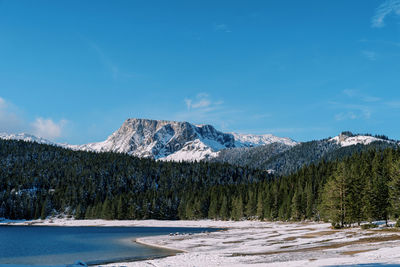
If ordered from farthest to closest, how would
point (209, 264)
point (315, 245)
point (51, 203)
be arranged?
1. point (51, 203)
2. point (315, 245)
3. point (209, 264)

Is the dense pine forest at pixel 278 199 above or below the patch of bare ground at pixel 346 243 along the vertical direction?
above

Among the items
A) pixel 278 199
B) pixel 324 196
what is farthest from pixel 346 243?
pixel 278 199

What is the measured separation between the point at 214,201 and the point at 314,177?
43402 mm

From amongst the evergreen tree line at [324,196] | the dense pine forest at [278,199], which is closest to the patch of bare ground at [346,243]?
the evergreen tree line at [324,196]

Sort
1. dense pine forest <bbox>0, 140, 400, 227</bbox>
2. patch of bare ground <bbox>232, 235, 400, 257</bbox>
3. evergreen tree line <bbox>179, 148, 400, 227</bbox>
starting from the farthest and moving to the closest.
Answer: dense pine forest <bbox>0, 140, 400, 227</bbox> → evergreen tree line <bbox>179, 148, 400, 227</bbox> → patch of bare ground <bbox>232, 235, 400, 257</bbox>

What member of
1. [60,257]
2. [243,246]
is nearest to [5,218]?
[60,257]

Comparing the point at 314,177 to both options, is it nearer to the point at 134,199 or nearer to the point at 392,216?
the point at 392,216

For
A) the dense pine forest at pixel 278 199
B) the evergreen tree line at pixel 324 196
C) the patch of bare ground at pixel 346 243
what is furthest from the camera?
the dense pine forest at pixel 278 199

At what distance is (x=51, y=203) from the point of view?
184 meters

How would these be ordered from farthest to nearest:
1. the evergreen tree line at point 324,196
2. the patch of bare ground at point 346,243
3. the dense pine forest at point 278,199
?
the dense pine forest at point 278,199
the evergreen tree line at point 324,196
the patch of bare ground at point 346,243

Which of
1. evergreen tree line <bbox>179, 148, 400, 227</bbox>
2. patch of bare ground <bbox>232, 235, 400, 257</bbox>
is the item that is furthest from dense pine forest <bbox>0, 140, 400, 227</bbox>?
patch of bare ground <bbox>232, 235, 400, 257</bbox>

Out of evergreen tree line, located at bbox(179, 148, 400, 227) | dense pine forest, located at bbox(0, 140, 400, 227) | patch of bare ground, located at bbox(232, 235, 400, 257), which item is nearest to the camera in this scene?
patch of bare ground, located at bbox(232, 235, 400, 257)

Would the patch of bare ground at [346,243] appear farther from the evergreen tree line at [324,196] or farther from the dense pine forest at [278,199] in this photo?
the dense pine forest at [278,199]

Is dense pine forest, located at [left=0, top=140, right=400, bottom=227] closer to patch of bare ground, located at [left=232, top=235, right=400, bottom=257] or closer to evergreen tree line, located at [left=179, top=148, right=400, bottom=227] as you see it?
evergreen tree line, located at [left=179, top=148, right=400, bottom=227]
